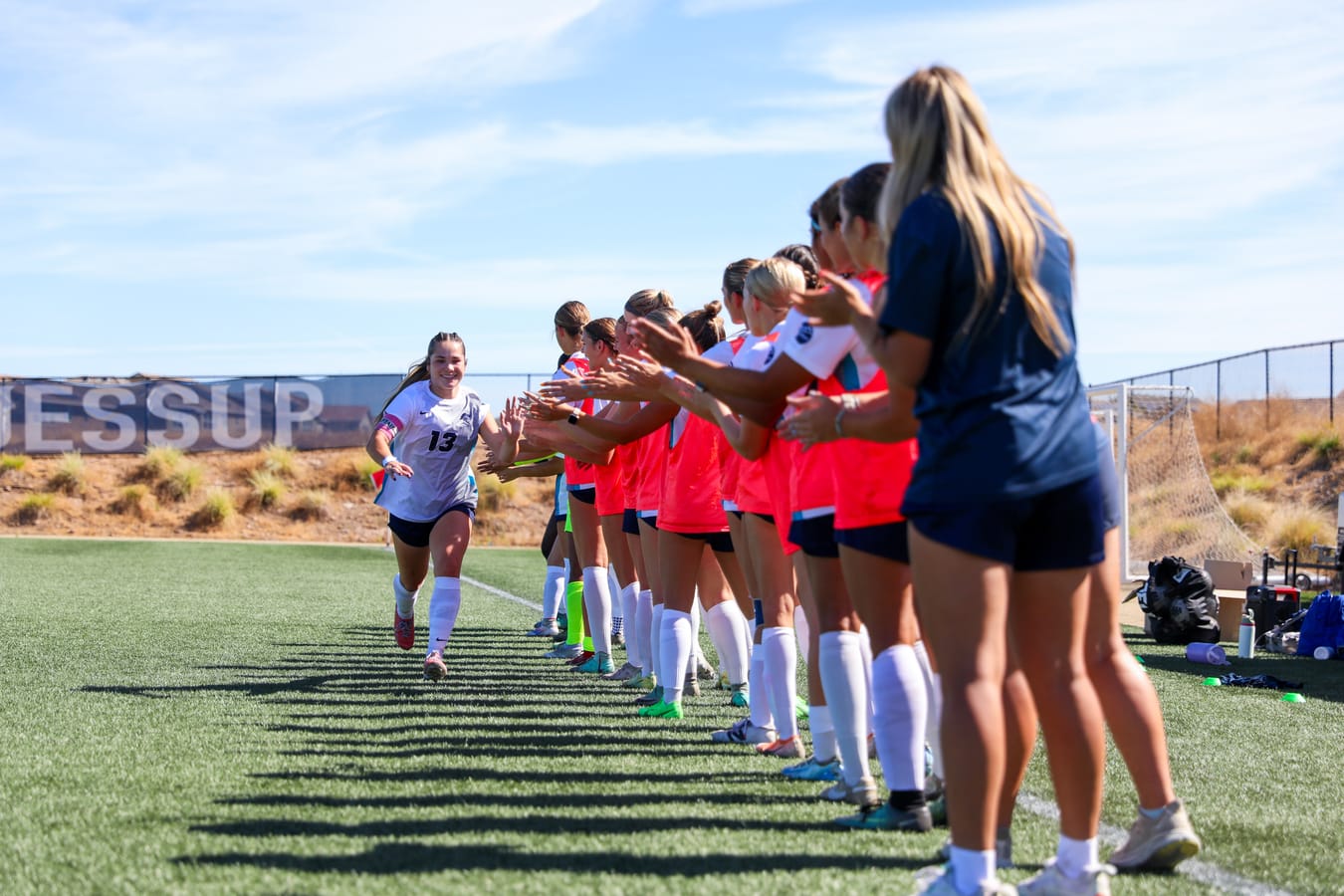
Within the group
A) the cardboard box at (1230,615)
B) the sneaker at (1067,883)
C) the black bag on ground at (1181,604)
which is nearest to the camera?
the sneaker at (1067,883)

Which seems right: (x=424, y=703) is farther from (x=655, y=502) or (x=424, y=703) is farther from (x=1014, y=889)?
(x=1014, y=889)

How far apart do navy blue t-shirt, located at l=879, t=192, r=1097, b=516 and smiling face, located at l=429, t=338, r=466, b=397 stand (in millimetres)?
5306

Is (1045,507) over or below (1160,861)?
over

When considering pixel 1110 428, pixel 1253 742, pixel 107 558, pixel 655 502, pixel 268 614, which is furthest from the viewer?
pixel 107 558

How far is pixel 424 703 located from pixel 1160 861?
14.2 ft

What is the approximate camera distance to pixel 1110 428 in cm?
1745

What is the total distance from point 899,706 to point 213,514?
99.1 ft

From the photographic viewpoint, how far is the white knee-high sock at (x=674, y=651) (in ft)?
20.7

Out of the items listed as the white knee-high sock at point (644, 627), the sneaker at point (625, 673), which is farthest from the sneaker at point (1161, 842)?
the sneaker at point (625, 673)

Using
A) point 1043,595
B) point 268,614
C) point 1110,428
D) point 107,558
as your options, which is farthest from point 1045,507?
point 107,558

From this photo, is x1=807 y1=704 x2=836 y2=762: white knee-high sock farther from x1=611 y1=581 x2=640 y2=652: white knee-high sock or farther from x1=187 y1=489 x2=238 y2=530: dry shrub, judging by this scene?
x1=187 y1=489 x2=238 y2=530: dry shrub

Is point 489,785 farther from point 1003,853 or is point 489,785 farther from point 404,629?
point 404,629

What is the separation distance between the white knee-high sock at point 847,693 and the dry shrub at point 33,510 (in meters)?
31.3

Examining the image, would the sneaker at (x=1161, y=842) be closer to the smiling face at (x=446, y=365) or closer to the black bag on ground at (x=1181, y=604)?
the smiling face at (x=446, y=365)
